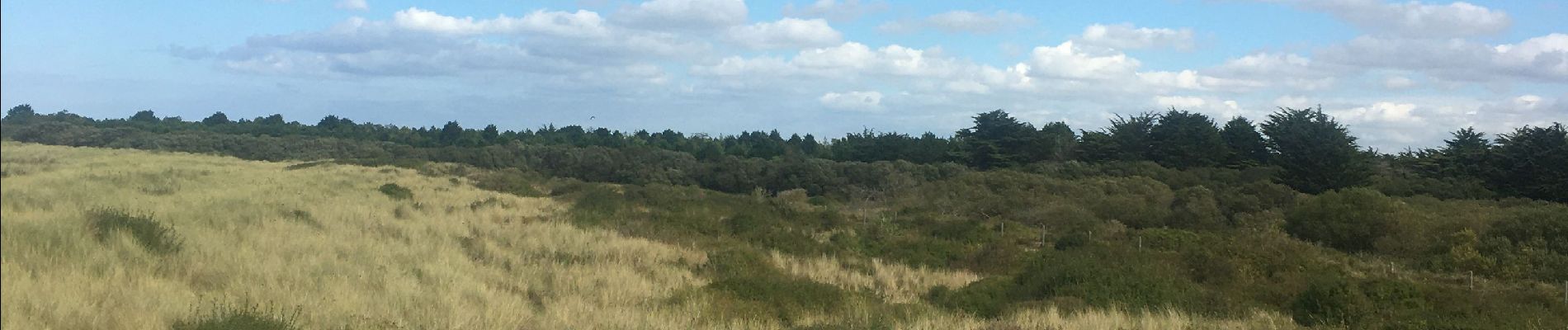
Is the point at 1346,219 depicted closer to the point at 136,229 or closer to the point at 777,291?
the point at 777,291

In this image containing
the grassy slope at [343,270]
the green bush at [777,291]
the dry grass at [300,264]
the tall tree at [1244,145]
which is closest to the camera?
the dry grass at [300,264]

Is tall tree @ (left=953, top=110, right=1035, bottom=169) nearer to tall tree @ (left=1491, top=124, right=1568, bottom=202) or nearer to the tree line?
the tree line

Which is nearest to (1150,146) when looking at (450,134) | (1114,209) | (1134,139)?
(1134,139)

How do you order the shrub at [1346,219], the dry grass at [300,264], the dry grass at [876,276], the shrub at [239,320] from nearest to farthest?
the shrub at [239,320] < the dry grass at [300,264] < the dry grass at [876,276] < the shrub at [1346,219]

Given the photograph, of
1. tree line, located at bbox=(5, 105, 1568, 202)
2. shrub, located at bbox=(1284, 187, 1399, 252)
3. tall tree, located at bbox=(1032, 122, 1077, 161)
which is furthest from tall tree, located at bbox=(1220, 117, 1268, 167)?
shrub, located at bbox=(1284, 187, 1399, 252)

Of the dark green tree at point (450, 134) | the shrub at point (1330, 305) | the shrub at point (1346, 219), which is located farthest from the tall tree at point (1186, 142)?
the dark green tree at point (450, 134)

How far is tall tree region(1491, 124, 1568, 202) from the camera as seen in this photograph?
83.5 feet

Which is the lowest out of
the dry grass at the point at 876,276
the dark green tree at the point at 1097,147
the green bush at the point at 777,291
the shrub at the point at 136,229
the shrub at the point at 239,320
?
the dry grass at the point at 876,276

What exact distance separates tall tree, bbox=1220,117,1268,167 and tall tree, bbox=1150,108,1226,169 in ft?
1.49

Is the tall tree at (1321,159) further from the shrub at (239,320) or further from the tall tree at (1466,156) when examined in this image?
the shrub at (239,320)

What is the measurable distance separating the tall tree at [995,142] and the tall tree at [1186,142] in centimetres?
581

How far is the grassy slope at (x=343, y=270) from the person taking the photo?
18.4 feet

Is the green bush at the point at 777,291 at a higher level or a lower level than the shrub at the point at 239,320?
lower

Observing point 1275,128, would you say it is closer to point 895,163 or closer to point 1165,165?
point 1165,165
